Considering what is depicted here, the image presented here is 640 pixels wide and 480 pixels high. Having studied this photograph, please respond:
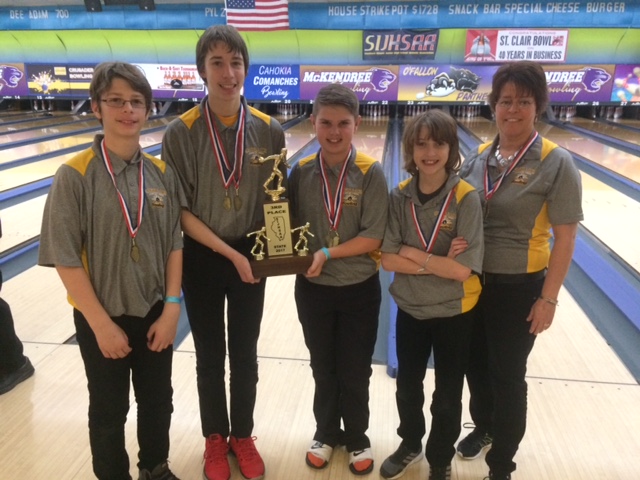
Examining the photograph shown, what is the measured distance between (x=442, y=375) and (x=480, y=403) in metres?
0.30

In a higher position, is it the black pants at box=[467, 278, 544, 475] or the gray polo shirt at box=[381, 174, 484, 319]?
the gray polo shirt at box=[381, 174, 484, 319]

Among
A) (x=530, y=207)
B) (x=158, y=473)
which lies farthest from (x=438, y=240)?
(x=158, y=473)

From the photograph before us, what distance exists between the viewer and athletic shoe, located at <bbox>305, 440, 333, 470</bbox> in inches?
66.3

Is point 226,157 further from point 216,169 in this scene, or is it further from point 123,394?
point 123,394

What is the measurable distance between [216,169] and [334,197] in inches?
14.2

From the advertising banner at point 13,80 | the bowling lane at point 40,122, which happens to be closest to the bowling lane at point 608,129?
the bowling lane at point 40,122

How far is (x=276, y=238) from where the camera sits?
1.49 meters

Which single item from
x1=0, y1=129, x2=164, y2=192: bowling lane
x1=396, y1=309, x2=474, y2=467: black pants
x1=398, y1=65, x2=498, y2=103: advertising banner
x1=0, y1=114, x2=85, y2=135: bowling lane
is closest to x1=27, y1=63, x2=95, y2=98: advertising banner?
x1=0, y1=114, x2=85, y2=135: bowling lane

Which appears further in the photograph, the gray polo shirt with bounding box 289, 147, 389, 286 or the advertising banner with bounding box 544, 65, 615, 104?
the advertising banner with bounding box 544, 65, 615, 104

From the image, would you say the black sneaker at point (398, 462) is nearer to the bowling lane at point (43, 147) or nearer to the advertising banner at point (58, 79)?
the bowling lane at point (43, 147)

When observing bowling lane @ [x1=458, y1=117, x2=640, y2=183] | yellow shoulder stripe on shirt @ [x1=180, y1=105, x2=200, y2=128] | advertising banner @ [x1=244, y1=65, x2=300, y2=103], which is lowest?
bowling lane @ [x1=458, y1=117, x2=640, y2=183]

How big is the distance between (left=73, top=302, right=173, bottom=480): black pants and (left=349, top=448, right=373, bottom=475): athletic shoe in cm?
61

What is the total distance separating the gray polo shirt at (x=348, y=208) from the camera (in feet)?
4.98

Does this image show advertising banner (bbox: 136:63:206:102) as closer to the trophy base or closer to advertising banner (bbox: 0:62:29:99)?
advertising banner (bbox: 0:62:29:99)
